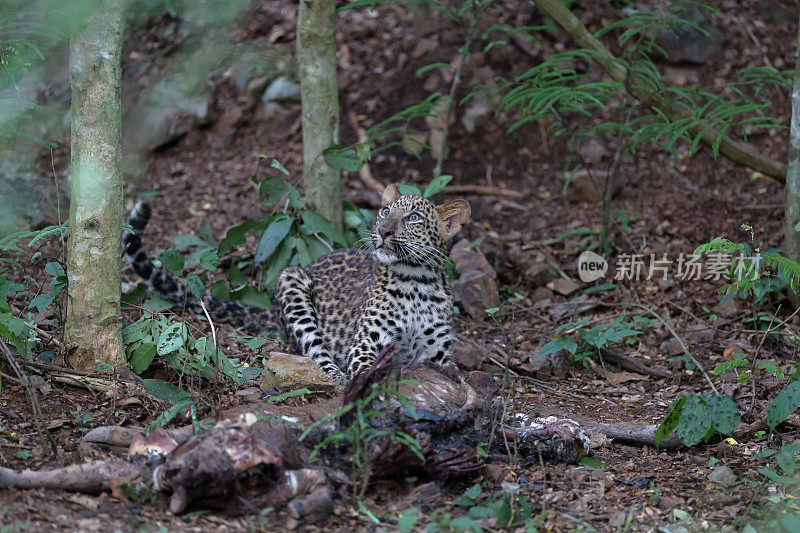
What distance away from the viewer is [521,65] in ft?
36.3

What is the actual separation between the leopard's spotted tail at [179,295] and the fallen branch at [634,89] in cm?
422

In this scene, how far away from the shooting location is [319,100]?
318 inches

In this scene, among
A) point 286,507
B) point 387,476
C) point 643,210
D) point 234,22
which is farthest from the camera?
point 643,210

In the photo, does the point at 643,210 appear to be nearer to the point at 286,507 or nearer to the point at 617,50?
the point at 617,50

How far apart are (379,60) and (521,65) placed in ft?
7.14

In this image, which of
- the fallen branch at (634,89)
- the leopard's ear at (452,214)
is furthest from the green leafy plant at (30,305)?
the fallen branch at (634,89)

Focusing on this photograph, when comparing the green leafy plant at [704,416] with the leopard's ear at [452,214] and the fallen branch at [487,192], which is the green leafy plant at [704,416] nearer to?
the leopard's ear at [452,214]

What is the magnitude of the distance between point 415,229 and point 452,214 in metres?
0.38

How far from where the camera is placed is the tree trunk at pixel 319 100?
791 centimetres

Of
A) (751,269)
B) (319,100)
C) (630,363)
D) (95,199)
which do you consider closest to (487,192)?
(319,100)

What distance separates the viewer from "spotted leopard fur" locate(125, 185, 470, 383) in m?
6.22

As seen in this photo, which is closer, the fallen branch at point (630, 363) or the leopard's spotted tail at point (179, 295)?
the leopard's spotted tail at point (179, 295)

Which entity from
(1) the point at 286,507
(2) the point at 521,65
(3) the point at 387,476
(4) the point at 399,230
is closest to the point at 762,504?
(3) the point at 387,476

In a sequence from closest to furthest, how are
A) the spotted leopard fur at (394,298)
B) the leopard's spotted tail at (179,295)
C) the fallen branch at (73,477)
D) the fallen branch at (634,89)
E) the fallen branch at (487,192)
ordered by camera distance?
the fallen branch at (73,477), the spotted leopard fur at (394,298), the leopard's spotted tail at (179,295), the fallen branch at (634,89), the fallen branch at (487,192)
